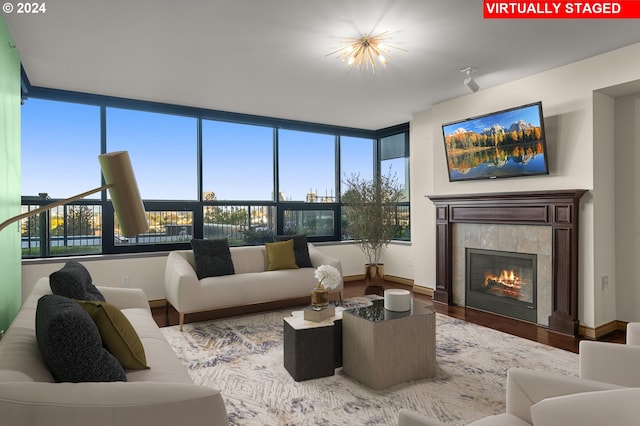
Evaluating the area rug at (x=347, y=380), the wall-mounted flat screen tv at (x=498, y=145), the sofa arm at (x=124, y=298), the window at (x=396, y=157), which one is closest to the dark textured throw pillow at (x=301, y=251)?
the area rug at (x=347, y=380)

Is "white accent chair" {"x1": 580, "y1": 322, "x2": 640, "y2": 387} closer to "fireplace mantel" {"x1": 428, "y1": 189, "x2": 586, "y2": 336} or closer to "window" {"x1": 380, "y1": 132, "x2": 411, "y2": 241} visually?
"fireplace mantel" {"x1": 428, "y1": 189, "x2": 586, "y2": 336}

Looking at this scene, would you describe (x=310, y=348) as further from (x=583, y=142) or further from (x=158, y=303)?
(x=583, y=142)

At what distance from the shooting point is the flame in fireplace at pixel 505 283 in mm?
4262

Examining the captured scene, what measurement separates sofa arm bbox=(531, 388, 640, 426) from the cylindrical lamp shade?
4.45 ft

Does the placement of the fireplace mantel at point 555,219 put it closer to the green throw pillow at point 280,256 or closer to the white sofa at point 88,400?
the green throw pillow at point 280,256

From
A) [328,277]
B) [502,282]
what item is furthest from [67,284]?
[502,282]

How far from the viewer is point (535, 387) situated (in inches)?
55.9

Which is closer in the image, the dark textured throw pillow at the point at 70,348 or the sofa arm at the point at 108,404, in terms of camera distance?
the sofa arm at the point at 108,404

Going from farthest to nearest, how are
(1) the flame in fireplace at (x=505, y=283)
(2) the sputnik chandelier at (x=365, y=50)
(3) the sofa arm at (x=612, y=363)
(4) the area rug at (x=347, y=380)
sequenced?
(1) the flame in fireplace at (x=505, y=283) < (2) the sputnik chandelier at (x=365, y=50) < (4) the area rug at (x=347, y=380) < (3) the sofa arm at (x=612, y=363)

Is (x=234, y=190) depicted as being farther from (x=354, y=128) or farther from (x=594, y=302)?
(x=594, y=302)

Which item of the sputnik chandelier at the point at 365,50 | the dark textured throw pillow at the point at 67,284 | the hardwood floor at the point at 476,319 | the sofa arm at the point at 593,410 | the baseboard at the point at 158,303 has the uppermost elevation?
the sputnik chandelier at the point at 365,50

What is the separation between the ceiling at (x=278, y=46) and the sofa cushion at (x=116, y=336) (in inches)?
81.8

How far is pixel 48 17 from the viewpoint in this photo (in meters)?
2.76

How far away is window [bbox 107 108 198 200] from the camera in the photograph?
484 cm
